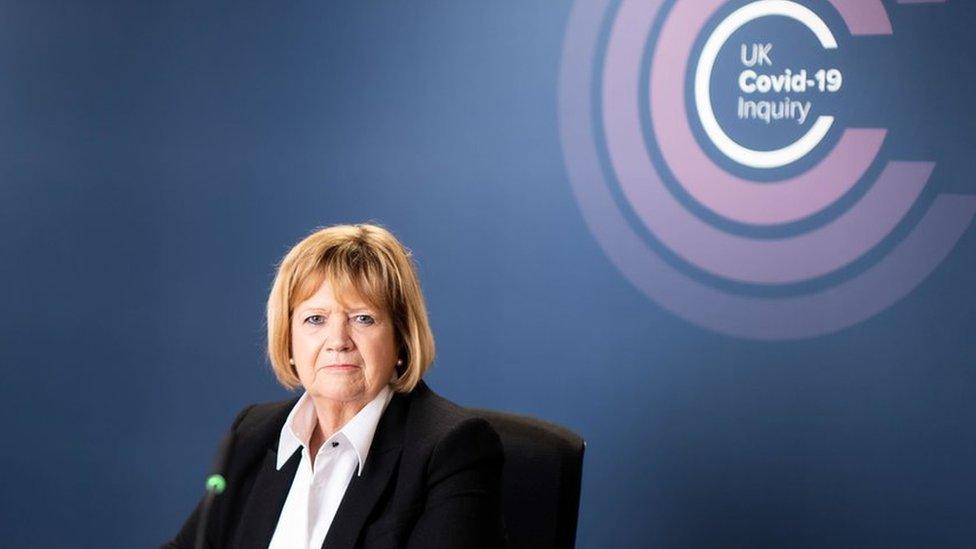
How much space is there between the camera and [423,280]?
3496mm

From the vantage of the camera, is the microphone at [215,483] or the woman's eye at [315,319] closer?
the microphone at [215,483]

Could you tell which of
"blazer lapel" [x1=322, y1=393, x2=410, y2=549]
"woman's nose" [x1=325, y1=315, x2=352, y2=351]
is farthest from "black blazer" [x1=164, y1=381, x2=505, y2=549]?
"woman's nose" [x1=325, y1=315, x2=352, y2=351]

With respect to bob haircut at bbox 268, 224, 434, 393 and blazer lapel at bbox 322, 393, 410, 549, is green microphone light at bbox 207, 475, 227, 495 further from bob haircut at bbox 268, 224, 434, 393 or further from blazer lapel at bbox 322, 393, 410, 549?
bob haircut at bbox 268, 224, 434, 393

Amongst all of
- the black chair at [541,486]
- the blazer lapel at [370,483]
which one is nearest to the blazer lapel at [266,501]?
the blazer lapel at [370,483]

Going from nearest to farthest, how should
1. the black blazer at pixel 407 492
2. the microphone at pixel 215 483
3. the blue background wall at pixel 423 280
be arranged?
the microphone at pixel 215 483 < the black blazer at pixel 407 492 < the blue background wall at pixel 423 280

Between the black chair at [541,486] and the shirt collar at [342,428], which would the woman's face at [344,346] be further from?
the black chair at [541,486]

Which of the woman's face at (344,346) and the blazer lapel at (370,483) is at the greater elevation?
the woman's face at (344,346)

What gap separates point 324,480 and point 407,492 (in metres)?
0.17

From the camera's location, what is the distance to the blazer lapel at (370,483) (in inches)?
80.9

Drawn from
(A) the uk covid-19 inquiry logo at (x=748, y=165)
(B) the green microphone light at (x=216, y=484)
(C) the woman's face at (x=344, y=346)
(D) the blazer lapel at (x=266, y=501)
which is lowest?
(D) the blazer lapel at (x=266, y=501)

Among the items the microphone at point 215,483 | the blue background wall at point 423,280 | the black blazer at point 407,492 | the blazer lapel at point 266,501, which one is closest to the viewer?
the microphone at point 215,483

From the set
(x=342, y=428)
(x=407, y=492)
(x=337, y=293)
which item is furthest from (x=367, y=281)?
(x=407, y=492)

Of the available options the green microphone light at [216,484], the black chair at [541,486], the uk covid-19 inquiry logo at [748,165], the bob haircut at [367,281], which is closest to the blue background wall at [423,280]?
the uk covid-19 inquiry logo at [748,165]

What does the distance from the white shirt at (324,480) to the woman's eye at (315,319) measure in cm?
15
